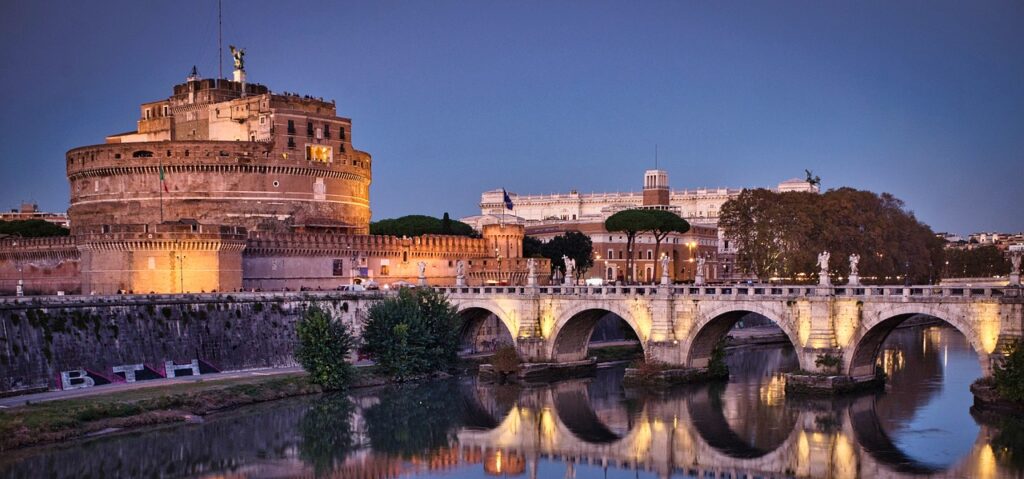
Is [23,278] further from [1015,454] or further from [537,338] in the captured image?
[1015,454]

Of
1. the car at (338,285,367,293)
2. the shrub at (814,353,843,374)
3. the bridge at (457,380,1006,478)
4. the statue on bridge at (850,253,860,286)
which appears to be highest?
the statue on bridge at (850,253,860,286)

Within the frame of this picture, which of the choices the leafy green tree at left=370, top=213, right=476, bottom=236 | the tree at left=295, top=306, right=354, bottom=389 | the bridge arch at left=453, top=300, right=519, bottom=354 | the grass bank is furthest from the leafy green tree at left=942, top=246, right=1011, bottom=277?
the grass bank

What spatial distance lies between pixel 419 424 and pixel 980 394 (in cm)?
2208

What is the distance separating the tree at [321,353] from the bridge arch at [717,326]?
16241 millimetres

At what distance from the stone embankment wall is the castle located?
25.8 ft

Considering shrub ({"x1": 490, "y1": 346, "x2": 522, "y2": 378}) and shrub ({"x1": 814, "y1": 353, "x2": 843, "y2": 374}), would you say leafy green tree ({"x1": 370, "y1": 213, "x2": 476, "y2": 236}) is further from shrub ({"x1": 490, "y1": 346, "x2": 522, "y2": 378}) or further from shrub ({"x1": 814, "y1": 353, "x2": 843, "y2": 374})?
shrub ({"x1": 814, "y1": 353, "x2": 843, "y2": 374})

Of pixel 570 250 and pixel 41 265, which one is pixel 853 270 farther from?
pixel 570 250

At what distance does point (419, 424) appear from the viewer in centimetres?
4553

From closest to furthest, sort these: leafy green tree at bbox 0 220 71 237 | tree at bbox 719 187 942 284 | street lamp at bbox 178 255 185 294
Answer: street lamp at bbox 178 255 185 294
tree at bbox 719 187 942 284
leafy green tree at bbox 0 220 71 237

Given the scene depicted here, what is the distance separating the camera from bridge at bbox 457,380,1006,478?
122ft

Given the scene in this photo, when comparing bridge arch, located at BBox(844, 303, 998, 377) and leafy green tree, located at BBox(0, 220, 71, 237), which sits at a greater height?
leafy green tree, located at BBox(0, 220, 71, 237)

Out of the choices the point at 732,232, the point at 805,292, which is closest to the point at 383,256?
the point at 732,232

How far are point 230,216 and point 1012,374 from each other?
2053 inches

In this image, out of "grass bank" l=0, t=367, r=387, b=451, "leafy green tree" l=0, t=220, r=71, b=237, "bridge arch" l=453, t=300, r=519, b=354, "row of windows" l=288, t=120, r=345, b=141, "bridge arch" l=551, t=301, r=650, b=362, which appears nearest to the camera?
"grass bank" l=0, t=367, r=387, b=451
